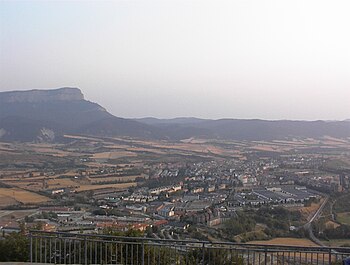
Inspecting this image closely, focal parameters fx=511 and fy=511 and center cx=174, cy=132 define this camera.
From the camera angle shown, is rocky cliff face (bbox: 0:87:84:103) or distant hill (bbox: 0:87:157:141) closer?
distant hill (bbox: 0:87:157:141)

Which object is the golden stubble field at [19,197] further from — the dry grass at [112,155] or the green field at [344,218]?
the dry grass at [112,155]

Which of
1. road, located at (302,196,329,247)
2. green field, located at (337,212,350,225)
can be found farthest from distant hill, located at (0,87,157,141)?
green field, located at (337,212,350,225)

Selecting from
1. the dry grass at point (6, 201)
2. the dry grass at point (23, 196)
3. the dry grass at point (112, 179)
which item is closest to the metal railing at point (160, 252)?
the dry grass at point (6, 201)

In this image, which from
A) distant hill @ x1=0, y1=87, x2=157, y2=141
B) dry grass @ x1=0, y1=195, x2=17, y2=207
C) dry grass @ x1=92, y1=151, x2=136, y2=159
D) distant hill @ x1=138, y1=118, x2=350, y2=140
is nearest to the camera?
dry grass @ x1=0, y1=195, x2=17, y2=207

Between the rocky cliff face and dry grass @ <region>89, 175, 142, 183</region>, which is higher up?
the rocky cliff face

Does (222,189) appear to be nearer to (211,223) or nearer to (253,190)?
(253,190)

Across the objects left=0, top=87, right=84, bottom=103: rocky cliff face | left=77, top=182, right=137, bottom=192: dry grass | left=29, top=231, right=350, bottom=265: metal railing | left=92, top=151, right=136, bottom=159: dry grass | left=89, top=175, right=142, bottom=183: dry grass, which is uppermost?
left=0, top=87, right=84, bottom=103: rocky cliff face

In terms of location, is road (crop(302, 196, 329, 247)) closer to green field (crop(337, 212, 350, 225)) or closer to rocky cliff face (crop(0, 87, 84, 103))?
green field (crop(337, 212, 350, 225))

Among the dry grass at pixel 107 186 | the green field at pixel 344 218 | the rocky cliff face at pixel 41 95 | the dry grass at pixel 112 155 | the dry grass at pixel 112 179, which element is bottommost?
the dry grass at pixel 107 186
